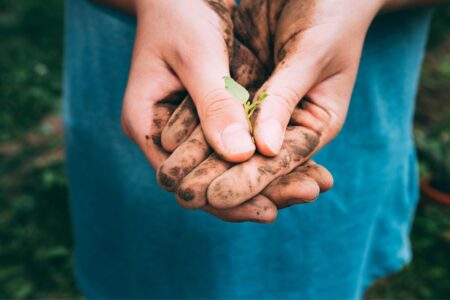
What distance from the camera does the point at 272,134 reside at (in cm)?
88

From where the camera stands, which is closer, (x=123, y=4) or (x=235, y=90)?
(x=235, y=90)

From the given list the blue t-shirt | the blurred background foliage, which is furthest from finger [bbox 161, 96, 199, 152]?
the blurred background foliage

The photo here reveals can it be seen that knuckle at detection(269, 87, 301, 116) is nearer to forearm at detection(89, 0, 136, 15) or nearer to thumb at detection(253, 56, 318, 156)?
thumb at detection(253, 56, 318, 156)

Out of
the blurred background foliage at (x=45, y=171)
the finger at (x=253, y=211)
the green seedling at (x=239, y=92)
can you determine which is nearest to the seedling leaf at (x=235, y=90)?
the green seedling at (x=239, y=92)

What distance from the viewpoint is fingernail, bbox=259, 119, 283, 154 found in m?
0.87

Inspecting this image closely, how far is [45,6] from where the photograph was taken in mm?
4801

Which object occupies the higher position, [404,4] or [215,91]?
[404,4]

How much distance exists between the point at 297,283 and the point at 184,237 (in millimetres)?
354

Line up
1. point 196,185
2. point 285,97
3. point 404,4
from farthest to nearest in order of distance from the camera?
point 404,4
point 285,97
point 196,185

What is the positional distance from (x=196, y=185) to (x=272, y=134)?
0.57 feet

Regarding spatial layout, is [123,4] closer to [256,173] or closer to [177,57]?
[177,57]

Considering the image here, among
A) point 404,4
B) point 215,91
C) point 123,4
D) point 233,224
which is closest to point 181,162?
point 215,91

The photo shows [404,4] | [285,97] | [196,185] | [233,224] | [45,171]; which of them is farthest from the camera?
[45,171]

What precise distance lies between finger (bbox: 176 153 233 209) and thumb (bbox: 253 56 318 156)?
0.34 ft
